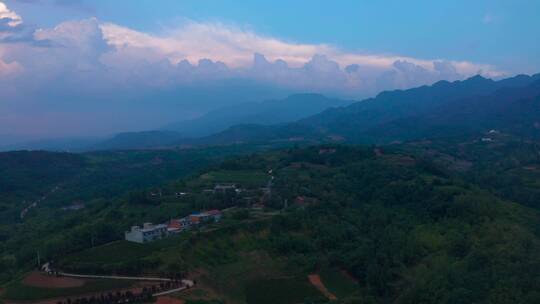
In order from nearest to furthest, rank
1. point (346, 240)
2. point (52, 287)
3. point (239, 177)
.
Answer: point (52, 287) < point (346, 240) < point (239, 177)

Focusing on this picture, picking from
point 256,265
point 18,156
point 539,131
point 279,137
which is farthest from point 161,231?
point 279,137

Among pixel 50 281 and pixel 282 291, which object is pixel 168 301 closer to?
pixel 282 291

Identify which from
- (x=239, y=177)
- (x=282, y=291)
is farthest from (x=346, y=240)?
(x=239, y=177)

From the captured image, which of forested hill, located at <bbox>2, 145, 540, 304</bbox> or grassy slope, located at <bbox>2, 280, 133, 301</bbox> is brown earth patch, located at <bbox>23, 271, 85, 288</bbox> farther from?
forested hill, located at <bbox>2, 145, 540, 304</bbox>

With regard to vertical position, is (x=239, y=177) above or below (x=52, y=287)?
above

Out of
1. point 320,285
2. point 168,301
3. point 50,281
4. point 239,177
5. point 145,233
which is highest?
point 239,177

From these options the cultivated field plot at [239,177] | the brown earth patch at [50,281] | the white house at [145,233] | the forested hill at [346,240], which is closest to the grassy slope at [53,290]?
the brown earth patch at [50,281]
